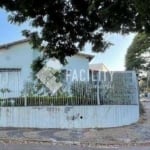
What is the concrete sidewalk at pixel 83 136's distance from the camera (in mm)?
13961

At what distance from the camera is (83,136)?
15.2 meters

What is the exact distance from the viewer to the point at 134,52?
5662 centimetres

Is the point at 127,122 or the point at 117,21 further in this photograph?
the point at 127,122

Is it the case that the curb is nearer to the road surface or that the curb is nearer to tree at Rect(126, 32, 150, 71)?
the road surface

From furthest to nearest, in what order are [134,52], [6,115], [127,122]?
[134,52]
[127,122]
[6,115]

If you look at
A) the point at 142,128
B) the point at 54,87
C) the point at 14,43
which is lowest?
the point at 142,128

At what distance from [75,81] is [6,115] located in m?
3.52

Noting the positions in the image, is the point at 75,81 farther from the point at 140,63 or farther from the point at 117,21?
the point at 140,63

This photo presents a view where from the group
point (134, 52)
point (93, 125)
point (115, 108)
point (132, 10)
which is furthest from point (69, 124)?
point (134, 52)

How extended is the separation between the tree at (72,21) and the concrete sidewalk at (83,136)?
6889 millimetres

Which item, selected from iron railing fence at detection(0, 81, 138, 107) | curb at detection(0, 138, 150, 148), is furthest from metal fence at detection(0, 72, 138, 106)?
curb at detection(0, 138, 150, 148)

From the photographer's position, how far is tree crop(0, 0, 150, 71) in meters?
6.06

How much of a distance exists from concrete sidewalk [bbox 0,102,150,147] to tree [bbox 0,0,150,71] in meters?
6.89

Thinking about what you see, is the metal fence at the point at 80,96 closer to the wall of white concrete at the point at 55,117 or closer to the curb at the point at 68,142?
the wall of white concrete at the point at 55,117
